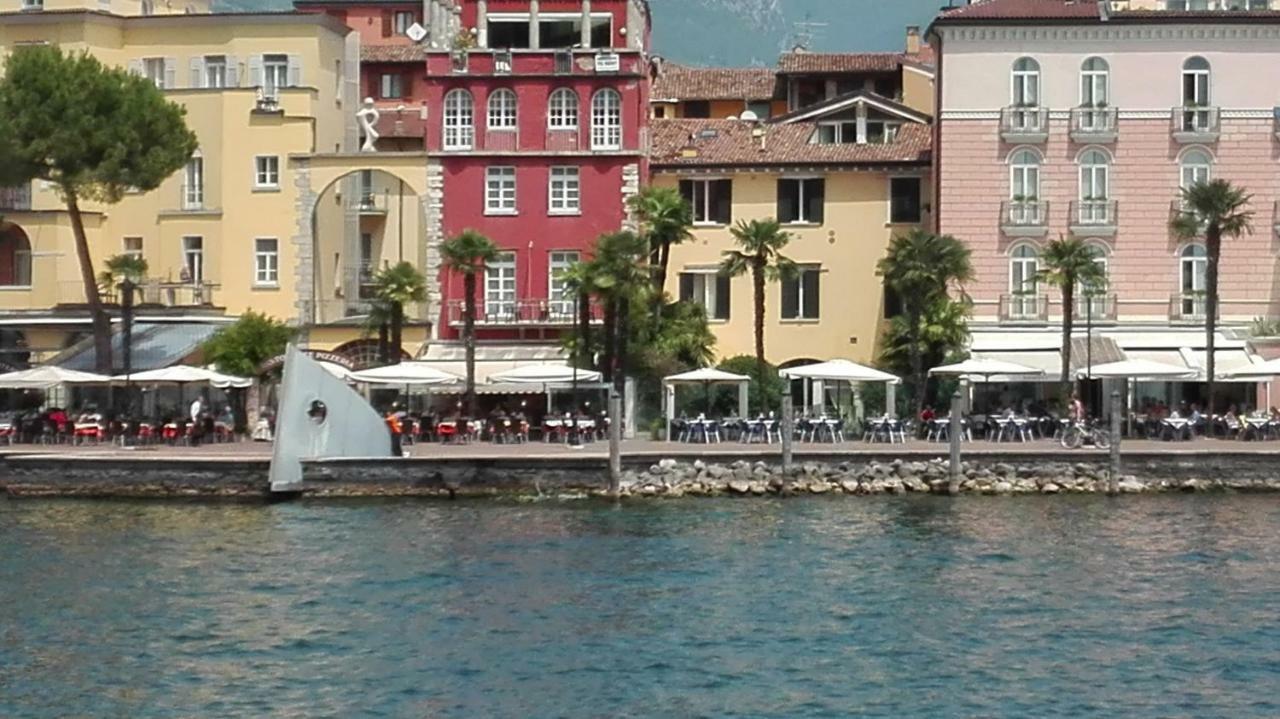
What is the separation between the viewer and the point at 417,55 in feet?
295

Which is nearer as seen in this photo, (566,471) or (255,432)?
(566,471)

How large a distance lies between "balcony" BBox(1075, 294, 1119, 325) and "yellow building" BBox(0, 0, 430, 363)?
62.9ft

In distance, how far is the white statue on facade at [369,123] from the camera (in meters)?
80.8

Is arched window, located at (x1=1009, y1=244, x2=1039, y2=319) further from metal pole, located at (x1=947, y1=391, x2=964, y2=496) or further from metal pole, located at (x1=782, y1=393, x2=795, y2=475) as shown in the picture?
metal pole, located at (x1=782, y1=393, x2=795, y2=475)

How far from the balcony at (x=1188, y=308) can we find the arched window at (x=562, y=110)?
1816cm

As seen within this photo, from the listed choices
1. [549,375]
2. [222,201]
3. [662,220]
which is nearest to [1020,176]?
[662,220]

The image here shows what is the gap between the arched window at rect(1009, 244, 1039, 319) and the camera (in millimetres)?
74500

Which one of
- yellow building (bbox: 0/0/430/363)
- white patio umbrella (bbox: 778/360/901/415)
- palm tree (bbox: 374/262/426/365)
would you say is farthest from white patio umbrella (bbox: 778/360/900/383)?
yellow building (bbox: 0/0/430/363)

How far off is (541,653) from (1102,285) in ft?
120

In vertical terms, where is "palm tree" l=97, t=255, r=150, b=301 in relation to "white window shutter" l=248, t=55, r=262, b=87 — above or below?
below

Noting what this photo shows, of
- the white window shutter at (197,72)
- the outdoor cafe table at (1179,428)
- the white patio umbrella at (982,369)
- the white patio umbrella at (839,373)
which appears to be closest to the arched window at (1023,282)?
the white patio umbrella at (982,369)

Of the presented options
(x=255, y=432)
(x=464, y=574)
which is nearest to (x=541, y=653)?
(x=464, y=574)

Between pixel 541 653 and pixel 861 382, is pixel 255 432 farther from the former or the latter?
pixel 541 653

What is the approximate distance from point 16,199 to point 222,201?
628 centimetres
